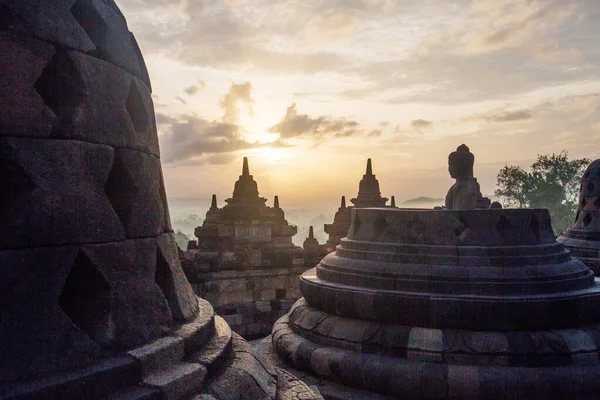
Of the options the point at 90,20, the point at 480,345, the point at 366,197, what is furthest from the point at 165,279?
the point at 366,197

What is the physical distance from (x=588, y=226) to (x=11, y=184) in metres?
11.0

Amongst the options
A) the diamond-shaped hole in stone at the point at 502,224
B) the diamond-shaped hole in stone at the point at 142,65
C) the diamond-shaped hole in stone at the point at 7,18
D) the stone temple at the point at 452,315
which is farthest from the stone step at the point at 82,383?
the diamond-shaped hole in stone at the point at 502,224

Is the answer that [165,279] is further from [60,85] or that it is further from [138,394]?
[60,85]

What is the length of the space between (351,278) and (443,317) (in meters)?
1.17

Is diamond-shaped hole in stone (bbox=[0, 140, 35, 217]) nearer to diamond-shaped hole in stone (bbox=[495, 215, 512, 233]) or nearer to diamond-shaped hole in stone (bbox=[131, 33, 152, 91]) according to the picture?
diamond-shaped hole in stone (bbox=[131, 33, 152, 91])

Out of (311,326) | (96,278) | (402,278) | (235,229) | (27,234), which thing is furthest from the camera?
(235,229)

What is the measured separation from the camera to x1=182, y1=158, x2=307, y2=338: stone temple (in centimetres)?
984

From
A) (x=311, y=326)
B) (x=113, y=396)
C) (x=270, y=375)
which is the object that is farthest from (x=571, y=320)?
(x=113, y=396)

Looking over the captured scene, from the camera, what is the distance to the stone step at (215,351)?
2490mm

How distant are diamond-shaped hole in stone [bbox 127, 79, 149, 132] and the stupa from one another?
9486mm

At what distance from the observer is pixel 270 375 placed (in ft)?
9.45

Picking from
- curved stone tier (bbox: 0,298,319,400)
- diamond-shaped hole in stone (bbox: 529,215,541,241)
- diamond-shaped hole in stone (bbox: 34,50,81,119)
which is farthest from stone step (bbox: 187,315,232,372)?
diamond-shaped hole in stone (bbox: 529,215,541,241)

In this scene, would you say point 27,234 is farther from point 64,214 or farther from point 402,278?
point 402,278

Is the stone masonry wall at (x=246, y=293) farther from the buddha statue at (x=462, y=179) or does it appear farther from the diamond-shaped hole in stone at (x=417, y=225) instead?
the diamond-shaped hole in stone at (x=417, y=225)
